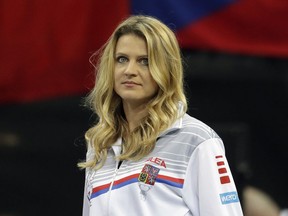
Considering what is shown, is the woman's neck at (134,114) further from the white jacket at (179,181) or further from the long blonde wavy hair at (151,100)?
the white jacket at (179,181)

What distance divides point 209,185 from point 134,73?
509 mm

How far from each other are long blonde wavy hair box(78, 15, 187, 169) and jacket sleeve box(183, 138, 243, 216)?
18 centimetres

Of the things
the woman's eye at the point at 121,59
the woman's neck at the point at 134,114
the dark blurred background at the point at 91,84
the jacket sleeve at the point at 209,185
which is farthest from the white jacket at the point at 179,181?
the dark blurred background at the point at 91,84

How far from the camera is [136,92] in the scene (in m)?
3.53

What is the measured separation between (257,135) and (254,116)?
0.41 feet

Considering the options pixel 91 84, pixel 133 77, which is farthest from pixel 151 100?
pixel 91 84

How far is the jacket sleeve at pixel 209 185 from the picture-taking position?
3.34 meters

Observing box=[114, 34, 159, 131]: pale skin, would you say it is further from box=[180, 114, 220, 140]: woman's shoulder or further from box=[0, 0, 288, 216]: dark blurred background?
box=[0, 0, 288, 216]: dark blurred background

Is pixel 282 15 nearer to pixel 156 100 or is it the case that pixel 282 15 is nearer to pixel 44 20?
pixel 44 20

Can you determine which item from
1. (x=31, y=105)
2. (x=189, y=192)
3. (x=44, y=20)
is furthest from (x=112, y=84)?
(x=31, y=105)

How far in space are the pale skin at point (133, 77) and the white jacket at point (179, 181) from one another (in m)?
0.18

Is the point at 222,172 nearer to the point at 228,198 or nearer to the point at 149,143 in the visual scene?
the point at 228,198

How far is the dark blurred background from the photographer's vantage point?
559 cm

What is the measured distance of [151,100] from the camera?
3.54 metres
